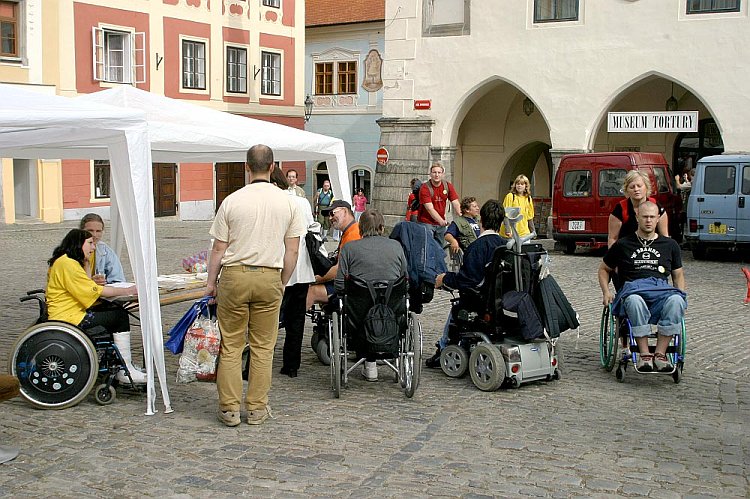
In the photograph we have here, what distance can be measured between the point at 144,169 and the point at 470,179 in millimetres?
21708

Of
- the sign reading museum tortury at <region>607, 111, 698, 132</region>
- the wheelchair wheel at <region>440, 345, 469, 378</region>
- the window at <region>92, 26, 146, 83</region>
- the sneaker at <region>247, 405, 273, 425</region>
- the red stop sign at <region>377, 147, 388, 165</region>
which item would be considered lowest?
the sneaker at <region>247, 405, 273, 425</region>

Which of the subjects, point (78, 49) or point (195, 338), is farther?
point (78, 49)

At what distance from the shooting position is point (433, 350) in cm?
939

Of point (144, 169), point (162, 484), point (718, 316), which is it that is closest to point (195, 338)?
point (144, 169)

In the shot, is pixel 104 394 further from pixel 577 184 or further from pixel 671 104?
pixel 671 104

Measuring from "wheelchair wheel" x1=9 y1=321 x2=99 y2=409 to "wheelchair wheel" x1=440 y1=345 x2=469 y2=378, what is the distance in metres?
2.83

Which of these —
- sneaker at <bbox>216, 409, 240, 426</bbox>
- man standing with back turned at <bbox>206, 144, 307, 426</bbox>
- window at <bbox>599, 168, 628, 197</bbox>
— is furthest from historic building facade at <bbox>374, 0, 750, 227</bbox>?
sneaker at <bbox>216, 409, 240, 426</bbox>

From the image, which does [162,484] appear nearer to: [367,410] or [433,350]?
[367,410]

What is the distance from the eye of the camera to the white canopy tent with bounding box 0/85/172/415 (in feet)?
21.1

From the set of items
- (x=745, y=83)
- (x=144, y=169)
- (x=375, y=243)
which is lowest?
(x=375, y=243)

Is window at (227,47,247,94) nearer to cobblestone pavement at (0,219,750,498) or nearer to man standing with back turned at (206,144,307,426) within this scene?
cobblestone pavement at (0,219,750,498)

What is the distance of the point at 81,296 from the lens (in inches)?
273

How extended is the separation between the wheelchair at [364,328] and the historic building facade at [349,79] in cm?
3032

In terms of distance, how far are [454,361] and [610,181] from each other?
12.3m
